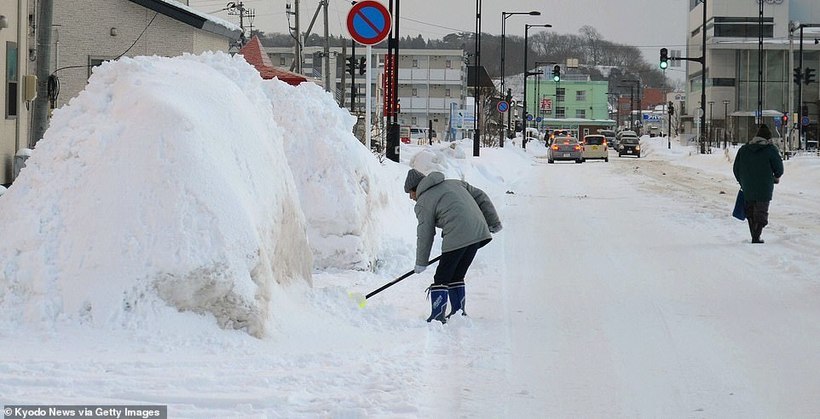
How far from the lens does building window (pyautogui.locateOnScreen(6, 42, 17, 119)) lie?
772 inches

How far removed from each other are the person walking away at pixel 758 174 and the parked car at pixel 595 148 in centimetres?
4282

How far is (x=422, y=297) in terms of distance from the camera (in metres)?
11.0

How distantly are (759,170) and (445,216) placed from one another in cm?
842

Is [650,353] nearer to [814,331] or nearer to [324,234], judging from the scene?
[814,331]

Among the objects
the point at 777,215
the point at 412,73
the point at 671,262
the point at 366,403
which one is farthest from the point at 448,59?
the point at 366,403

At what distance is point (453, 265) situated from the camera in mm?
9562

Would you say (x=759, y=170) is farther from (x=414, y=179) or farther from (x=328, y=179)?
(x=414, y=179)

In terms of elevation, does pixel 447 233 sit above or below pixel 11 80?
below

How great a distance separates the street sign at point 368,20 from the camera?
15562 mm

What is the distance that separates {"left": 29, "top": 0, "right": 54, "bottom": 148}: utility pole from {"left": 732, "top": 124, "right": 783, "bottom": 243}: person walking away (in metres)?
9.89

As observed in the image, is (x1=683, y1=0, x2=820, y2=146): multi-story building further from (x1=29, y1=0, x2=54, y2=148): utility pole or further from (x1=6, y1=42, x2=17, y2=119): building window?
(x1=29, y1=0, x2=54, y2=148): utility pole

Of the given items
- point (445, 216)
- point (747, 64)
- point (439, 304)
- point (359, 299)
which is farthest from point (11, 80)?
point (747, 64)

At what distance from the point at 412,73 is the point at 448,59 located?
4.67 metres

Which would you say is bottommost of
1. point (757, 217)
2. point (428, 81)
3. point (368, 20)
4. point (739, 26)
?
point (757, 217)
